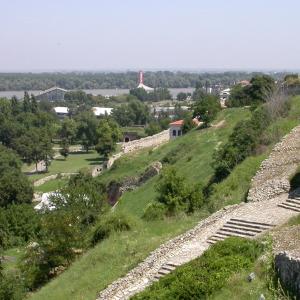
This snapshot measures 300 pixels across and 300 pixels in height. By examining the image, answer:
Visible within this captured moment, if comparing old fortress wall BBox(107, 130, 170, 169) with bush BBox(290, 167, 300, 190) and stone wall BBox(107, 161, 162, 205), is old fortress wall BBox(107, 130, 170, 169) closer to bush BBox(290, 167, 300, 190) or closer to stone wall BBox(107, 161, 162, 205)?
stone wall BBox(107, 161, 162, 205)

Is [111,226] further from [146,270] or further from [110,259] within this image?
[146,270]

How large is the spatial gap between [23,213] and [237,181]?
18426 millimetres

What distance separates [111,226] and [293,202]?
23.0 feet

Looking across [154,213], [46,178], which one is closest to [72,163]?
[46,178]

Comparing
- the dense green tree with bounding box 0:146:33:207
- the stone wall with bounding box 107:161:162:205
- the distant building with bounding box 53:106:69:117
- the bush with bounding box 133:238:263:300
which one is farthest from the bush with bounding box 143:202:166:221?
the distant building with bounding box 53:106:69:117

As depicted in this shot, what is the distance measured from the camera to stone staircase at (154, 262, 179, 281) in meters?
15.8

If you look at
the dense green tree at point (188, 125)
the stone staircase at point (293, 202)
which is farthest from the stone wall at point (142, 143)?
the stone staircase at point (293, 202)

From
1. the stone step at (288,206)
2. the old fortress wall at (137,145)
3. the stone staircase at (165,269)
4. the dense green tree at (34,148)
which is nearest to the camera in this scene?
the stone staircase at (165,269)

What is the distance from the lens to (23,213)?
127ft

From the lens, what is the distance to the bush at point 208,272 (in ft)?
43.6

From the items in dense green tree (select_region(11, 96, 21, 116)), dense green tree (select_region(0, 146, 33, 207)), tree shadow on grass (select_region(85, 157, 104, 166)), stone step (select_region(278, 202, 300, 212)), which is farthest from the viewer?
dense green tree (select_region(11, 96, 21, 116))

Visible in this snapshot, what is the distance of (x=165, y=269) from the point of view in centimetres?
1611

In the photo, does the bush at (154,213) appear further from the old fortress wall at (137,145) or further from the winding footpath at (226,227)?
the old fortress wall at (137,145)

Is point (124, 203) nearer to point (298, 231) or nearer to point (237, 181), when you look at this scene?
point (237, 181)
